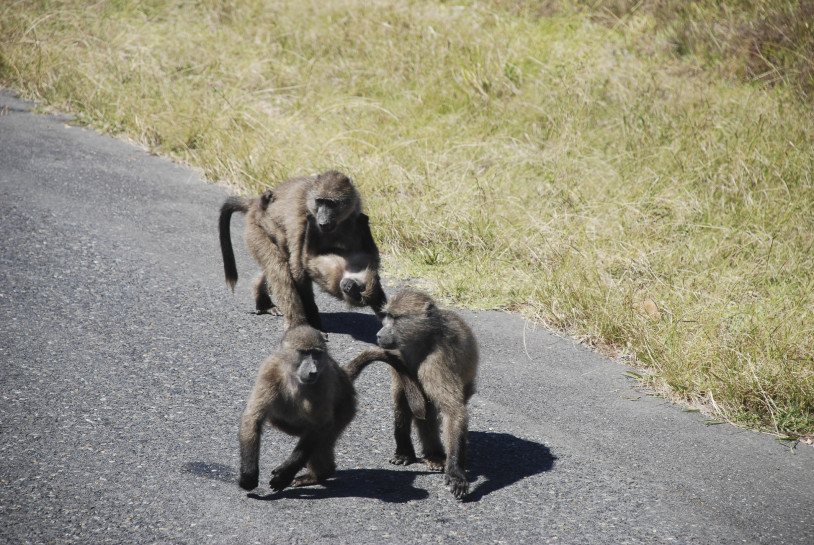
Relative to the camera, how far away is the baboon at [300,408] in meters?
3.16

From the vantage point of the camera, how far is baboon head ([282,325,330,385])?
3123 millimetres

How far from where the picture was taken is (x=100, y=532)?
2.91m

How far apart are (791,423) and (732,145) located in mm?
3968

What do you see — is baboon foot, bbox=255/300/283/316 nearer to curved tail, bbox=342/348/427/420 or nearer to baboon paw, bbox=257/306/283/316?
baboon paw, bbox=257/306/283/316

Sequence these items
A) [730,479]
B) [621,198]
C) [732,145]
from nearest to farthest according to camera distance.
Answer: [730,479], [621,198], [732,145]

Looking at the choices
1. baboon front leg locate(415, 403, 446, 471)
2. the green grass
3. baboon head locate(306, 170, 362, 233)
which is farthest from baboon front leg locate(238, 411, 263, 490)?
the green grass

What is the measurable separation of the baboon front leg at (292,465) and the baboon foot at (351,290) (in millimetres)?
1488

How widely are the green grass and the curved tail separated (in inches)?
73.4

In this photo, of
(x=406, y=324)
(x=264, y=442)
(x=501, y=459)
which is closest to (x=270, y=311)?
(x=264, y=442)

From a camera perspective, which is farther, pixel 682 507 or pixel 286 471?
pixel 682 507

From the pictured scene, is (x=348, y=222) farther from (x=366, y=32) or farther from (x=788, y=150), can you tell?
(x=366, y=32)

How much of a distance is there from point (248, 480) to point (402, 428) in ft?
2.69

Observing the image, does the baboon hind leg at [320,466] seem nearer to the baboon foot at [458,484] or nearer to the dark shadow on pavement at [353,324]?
the baboon foot at [458,484]

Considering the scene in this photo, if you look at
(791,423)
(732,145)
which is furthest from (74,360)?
(732,145)
